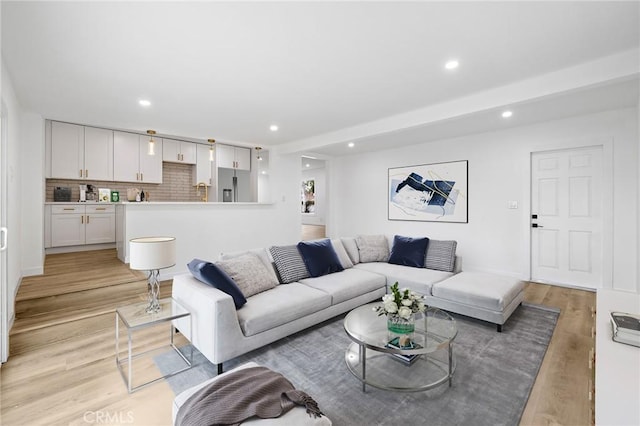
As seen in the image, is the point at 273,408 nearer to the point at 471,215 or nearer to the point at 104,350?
the point at 104,350

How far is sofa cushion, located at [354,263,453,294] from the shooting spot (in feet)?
10.7

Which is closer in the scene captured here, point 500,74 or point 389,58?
point 389,58

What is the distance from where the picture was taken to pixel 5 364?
217cm

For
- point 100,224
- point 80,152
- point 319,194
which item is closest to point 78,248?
point 100,224

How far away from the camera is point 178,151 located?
618 centimetres

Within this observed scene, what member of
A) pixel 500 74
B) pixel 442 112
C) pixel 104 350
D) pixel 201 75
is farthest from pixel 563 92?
pixel 104 350

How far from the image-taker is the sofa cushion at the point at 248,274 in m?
2.63

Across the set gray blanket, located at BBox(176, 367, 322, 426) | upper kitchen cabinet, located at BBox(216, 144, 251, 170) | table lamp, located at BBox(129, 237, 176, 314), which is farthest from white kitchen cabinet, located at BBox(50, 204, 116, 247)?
gray blanket, located at BBox(176, 367, 322, 426)

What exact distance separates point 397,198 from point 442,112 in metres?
2.71

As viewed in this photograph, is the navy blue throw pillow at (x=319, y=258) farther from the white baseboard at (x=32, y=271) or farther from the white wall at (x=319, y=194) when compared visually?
the white wall at (x=319, y=194)

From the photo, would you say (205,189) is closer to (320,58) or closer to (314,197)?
(320,58)

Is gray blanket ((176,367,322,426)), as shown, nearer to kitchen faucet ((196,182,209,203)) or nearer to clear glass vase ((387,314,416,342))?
clear glass vase ((387,314,416,342))

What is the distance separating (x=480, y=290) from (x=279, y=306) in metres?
1.97

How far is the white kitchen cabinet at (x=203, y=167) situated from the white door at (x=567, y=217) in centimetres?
610
